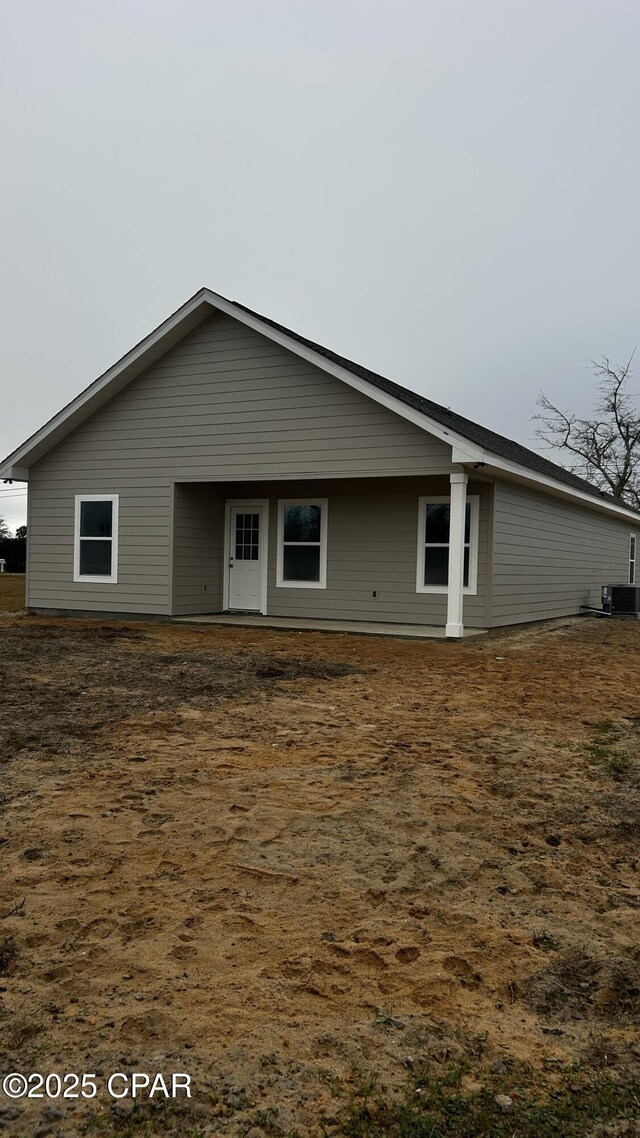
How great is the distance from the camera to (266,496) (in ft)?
51.0

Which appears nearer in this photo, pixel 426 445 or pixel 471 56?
pixel 426 445

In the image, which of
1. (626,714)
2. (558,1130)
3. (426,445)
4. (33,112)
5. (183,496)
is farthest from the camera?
(33,112)

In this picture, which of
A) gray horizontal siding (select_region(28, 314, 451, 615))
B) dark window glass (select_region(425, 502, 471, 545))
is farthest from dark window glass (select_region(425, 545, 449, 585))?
gray horizontal siding (select_region(28, 314, 451, 615))

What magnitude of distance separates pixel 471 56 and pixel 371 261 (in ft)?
22.9

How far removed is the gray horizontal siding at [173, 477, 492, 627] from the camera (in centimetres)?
1402

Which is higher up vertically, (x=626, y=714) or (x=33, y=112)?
(x=33, y=112)

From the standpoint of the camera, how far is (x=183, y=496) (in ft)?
48.7

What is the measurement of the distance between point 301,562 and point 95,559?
3.94 meters

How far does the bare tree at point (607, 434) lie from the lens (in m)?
39.4

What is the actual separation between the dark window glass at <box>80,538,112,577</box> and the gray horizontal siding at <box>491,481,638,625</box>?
23.4 feet

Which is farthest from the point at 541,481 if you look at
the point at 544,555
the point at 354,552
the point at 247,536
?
the point at 247,536

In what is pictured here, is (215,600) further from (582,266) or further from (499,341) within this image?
(499,341)

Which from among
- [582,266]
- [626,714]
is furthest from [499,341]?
[626,714]

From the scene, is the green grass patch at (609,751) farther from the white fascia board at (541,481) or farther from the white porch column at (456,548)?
the white fascia board at (541,481)
